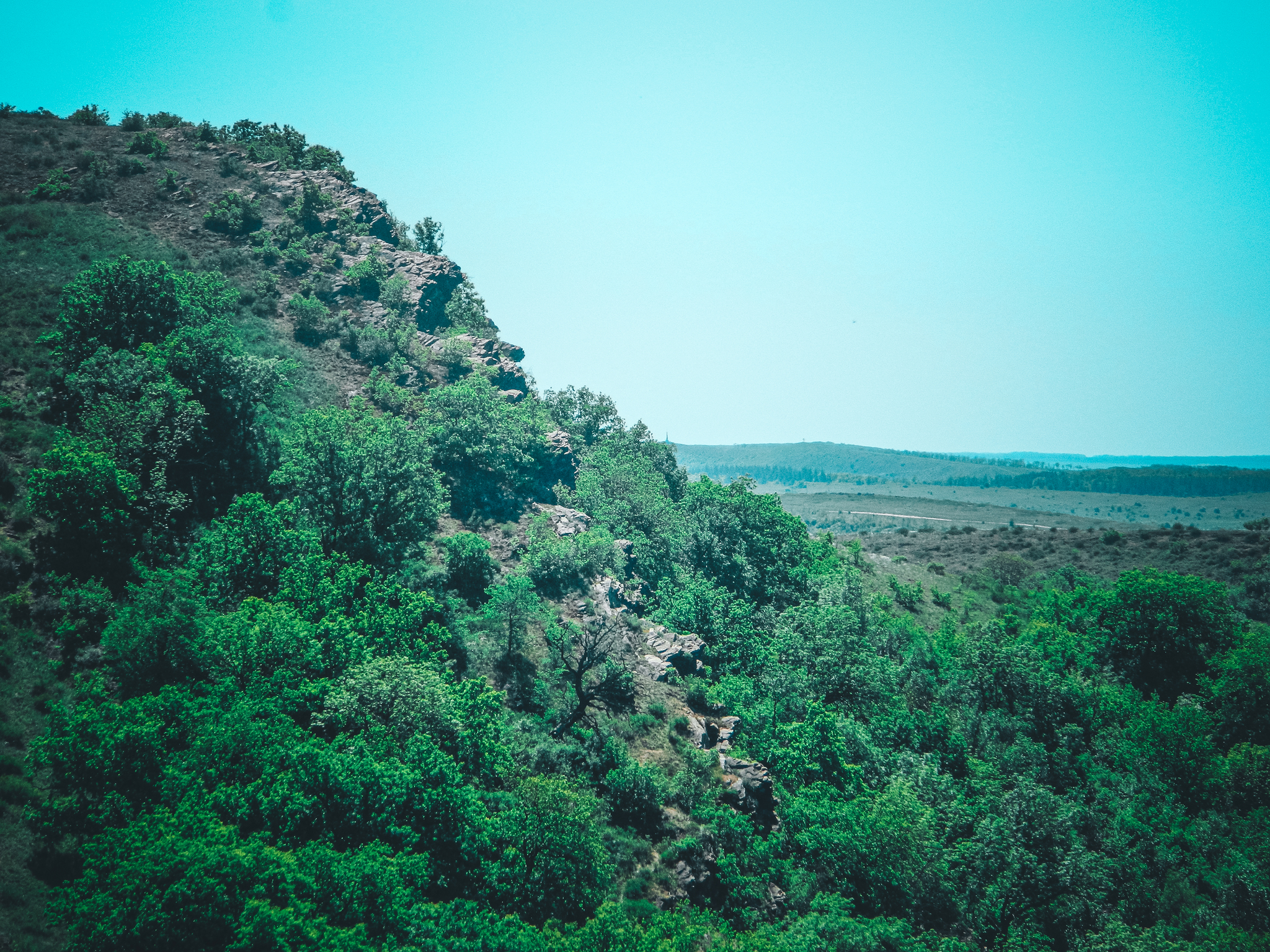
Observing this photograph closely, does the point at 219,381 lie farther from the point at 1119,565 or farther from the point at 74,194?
the point at 1119,565

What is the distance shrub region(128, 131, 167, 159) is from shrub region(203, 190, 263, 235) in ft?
32.3

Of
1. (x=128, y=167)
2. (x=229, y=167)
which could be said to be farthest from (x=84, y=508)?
(x=229, y=167)

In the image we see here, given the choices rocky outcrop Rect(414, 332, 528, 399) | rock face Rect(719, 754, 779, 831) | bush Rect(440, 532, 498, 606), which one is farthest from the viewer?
rocky outcrop Rect(414, 332, 528, 399)

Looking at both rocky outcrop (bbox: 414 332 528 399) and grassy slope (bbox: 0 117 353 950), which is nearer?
grassy slope (bbox: 0 117 353 950)

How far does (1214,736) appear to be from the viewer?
176 ft

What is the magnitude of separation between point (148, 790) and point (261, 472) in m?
30.6

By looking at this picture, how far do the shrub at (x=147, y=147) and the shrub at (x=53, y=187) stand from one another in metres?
14.5

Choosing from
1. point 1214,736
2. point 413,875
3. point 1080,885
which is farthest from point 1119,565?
point 413,875

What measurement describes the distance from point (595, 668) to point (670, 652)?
9547 millimetres

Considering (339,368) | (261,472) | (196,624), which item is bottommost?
(196,624)

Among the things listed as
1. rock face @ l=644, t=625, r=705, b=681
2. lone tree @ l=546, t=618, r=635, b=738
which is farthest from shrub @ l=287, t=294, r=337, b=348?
rock face @ l=644, t=625, r=705, b=681

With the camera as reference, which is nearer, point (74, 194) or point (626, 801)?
point (626, 801)

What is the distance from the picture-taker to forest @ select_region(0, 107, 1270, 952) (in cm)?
2495

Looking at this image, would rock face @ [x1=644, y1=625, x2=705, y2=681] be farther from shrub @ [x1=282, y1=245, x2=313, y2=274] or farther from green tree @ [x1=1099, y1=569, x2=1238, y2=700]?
shrub @ [x1=282, y1=245, x2=313, y2=274]
